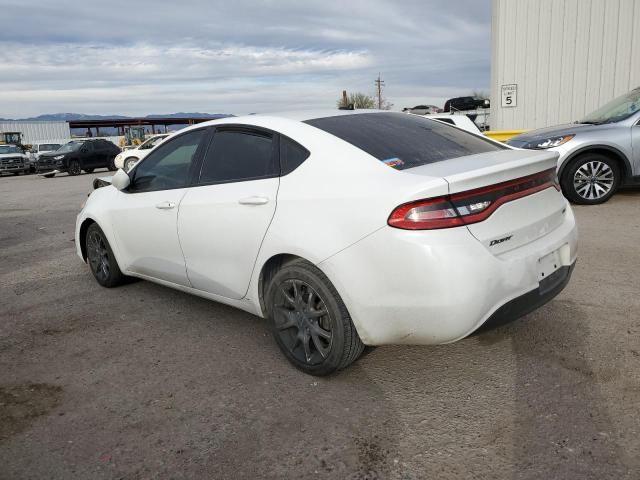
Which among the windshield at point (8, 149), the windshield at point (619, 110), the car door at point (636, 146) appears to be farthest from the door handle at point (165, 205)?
the windshield at point (8, 149)

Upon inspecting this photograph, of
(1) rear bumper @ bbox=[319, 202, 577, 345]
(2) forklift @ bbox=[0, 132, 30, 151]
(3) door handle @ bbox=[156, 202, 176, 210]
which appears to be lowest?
(1) rear bumper @ bbox=[319, 202, 577, 345]

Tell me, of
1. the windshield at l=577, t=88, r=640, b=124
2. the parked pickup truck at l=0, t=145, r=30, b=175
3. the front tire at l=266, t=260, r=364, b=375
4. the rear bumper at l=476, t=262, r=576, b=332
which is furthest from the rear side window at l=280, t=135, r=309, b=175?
the parked pickup truck at l=0, t=145, r=30, b=175

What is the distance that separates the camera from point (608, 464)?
7.27ft

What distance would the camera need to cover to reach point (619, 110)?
8.26 metres

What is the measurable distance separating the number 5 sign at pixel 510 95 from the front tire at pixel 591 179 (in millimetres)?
5524

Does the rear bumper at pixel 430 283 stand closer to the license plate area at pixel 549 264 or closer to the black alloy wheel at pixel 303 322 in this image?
the license plate area at pixel 549 264

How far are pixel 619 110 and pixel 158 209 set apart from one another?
23.9 feet

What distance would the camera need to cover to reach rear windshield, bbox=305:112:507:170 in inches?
119

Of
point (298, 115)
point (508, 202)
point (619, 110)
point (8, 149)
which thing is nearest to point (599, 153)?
point (619, 110)

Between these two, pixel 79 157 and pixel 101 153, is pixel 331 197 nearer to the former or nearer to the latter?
pixel 79 157

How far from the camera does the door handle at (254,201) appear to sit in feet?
10.4

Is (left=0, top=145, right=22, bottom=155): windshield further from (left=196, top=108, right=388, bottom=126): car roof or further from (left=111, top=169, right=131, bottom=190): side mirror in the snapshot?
(left=196, top=108, right=388, bottom=126): car roof

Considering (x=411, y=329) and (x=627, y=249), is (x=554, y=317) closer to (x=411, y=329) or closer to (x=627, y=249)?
(x=411, y=329)

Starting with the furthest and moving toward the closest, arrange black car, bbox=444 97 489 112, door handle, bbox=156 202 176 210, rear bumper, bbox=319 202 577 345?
1. black car, bbox=444 97 489 112
2. door handle, bbox=156 202 176 210
3. rear bumper, bbox=319 202 577 345
